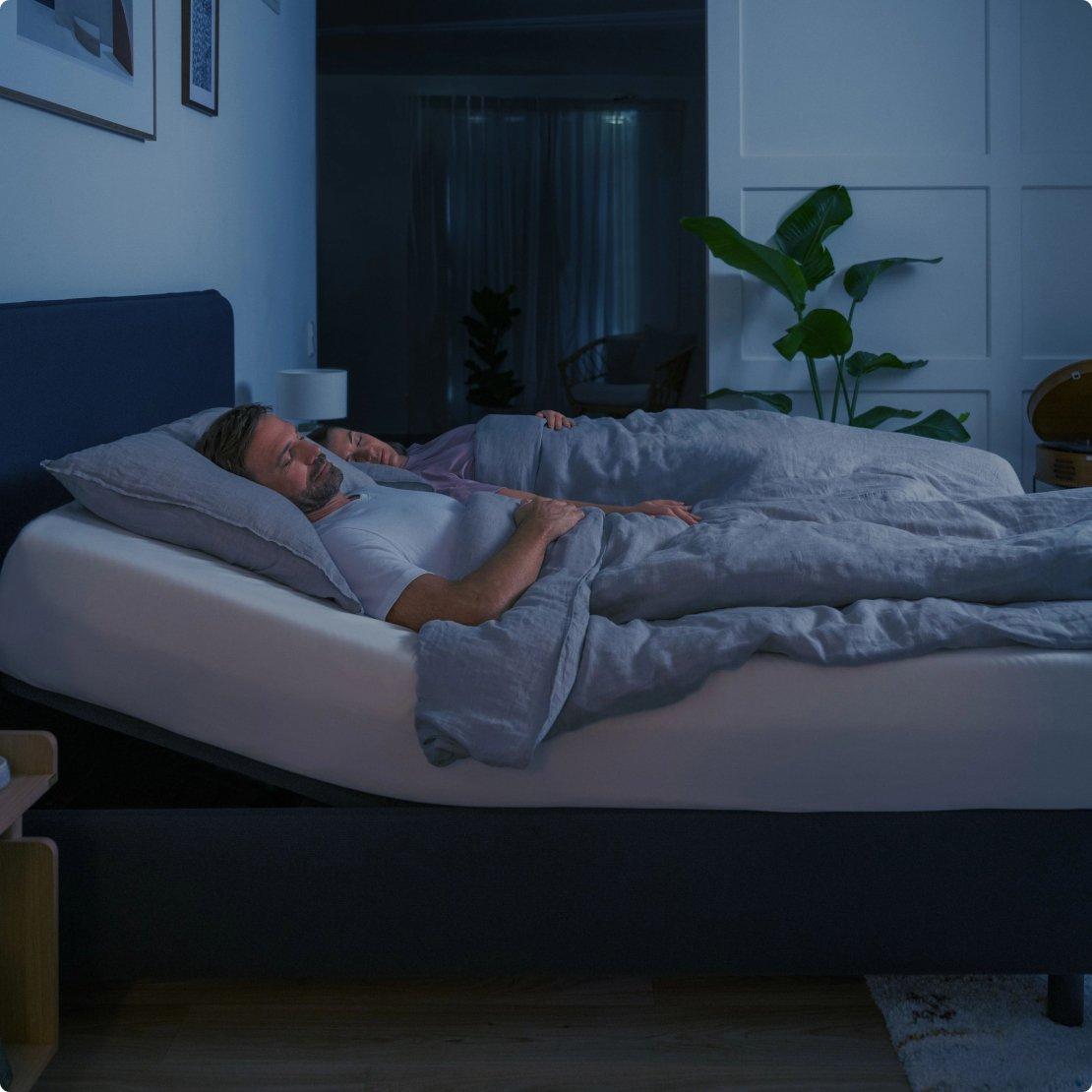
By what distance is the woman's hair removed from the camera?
209 centimetres

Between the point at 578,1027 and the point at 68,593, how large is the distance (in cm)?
93

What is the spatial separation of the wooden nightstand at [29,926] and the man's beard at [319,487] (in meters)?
0.78

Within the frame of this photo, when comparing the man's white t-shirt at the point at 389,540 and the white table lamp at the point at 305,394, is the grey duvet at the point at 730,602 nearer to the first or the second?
the man's white t-shirt at the point at 389,540

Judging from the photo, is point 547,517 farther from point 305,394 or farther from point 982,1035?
point 305,394

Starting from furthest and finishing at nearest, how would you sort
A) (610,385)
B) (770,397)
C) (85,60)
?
(610,385)
(770,397)
(85,60)

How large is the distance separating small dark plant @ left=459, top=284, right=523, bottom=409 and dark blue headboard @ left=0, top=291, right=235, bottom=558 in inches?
220

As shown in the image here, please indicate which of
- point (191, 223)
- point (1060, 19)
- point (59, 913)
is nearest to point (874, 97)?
point (1060, 19)

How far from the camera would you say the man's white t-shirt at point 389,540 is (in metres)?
1.79

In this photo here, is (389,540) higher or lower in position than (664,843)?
higher

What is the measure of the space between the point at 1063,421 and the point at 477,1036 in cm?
316

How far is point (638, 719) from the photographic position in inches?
61.1

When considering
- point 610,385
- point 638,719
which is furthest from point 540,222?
point 638,719

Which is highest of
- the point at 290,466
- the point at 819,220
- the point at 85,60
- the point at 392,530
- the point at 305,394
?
the point at 819,220

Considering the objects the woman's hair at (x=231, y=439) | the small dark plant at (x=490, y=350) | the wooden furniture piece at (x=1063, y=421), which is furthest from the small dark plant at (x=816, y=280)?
the small dark plant at (x=490, y=350)
